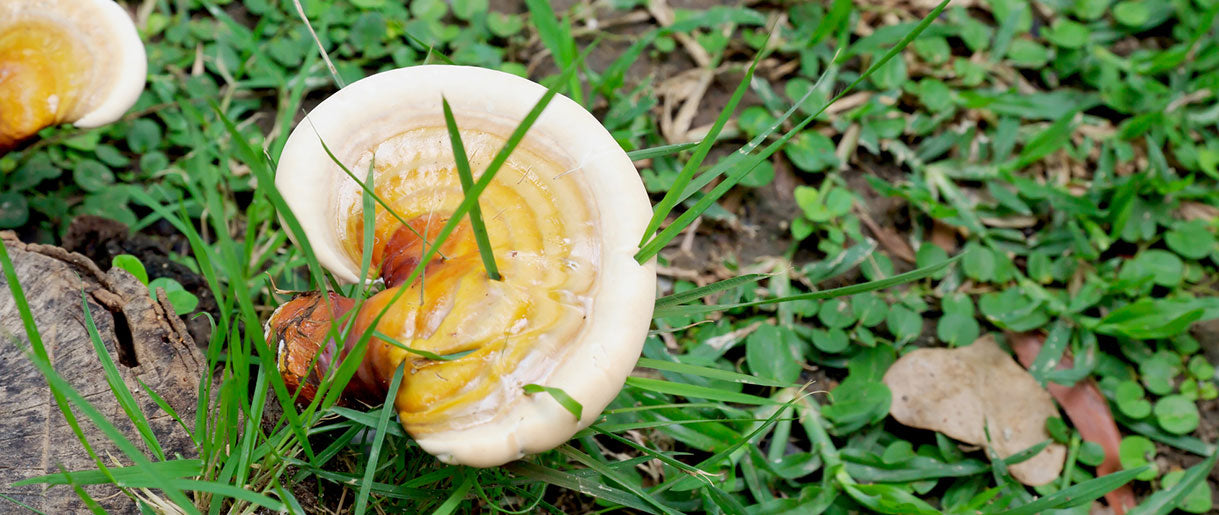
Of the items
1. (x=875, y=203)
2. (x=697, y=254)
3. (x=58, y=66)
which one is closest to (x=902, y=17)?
(x=875, y=203)

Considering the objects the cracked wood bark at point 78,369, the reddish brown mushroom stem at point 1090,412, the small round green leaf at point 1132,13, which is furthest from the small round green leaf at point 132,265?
the small round green leaf at point 1132,13

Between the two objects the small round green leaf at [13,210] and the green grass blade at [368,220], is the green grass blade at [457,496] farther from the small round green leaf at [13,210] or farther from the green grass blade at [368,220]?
the small round green leaf at [13,210]

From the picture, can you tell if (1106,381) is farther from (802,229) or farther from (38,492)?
(38,492)

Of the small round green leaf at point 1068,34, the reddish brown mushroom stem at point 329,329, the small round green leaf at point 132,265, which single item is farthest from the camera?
the small round green leaf at point 1068,34

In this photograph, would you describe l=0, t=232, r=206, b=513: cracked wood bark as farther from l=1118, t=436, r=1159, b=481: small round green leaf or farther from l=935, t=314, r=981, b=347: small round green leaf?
l=1118, t=436, r=1159, b=481: small round green leaf

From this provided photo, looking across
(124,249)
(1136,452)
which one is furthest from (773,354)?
(124,249)

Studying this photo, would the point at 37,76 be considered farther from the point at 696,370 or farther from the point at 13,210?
the point at 696,370

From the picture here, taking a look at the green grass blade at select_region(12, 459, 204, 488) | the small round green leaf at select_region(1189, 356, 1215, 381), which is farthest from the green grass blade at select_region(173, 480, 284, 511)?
the small round green leaf at select_region(1189, 356, 1215, 381)

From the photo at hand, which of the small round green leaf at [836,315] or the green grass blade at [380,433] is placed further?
the small round green leaf at [836,315]
